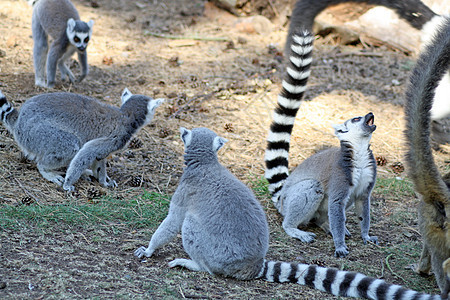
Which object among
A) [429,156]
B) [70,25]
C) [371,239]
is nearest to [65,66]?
[70,25]

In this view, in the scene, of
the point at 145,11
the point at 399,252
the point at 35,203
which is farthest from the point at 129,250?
the point at 145,11

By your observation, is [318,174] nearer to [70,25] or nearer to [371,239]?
[371,239]

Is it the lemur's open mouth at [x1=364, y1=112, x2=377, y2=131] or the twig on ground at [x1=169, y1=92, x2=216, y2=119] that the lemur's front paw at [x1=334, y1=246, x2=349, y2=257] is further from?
the twig on ground at [x1=169, y1=92, x2=216, y2=119]

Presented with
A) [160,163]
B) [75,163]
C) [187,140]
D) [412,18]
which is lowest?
[160,163]

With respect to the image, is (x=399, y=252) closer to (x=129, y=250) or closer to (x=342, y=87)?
(x=129, y=250)

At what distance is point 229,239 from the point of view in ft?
12.6

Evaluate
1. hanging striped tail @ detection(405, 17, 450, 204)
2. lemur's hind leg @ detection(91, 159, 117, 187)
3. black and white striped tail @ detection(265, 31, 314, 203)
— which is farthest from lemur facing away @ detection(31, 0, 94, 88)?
hanging striped tail @ detection(405, 17, 450, 204)

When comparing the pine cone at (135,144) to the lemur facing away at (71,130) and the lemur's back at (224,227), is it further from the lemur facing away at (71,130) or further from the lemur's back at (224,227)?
the lemur's back at (224,227)

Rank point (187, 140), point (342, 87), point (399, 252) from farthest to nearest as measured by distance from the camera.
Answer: point (342, 87)
point (399, 252)
point (187, 140)

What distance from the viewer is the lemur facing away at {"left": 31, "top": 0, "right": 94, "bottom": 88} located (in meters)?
7.93

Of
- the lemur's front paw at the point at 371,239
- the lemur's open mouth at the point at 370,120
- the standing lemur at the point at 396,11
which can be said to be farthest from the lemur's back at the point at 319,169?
the standing lemur at the point at 396,11

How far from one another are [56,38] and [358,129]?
17.6ft

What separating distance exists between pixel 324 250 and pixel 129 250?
189 centimetres

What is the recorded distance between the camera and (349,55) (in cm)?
1048
